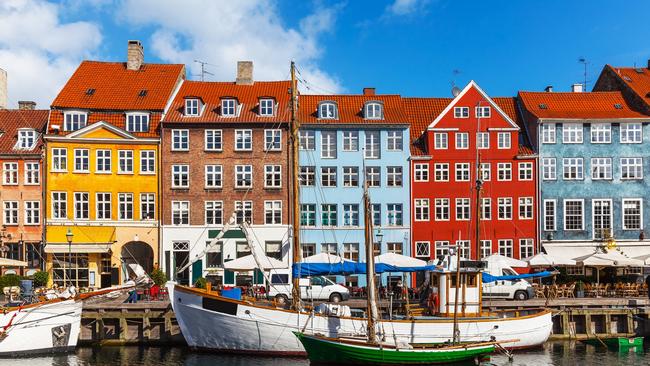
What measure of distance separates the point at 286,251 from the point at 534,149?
705 inches

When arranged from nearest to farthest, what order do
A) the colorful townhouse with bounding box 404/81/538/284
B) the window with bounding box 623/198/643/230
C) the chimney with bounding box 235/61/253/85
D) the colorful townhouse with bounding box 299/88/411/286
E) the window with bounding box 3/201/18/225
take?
the window with bounding box 3/201/18/225 < the colorful townhouse with bounding box 299/88/411/286 < the colorful townhouse with bounding box 404/81/538/284 < the window with bounding box 623/198/643/230 < the chimney with bounding box 235/61/253/85

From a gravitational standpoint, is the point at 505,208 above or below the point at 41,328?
above

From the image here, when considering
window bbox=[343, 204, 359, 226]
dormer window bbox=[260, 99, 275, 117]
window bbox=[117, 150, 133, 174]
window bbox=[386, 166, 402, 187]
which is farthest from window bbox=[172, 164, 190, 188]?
window bbox=[386, 166, 402, 187]

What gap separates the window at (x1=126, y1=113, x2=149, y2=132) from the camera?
2034 inches

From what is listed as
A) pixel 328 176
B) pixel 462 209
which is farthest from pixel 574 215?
pixel 328 176

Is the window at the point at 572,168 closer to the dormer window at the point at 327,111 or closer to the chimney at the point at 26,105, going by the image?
the dormer window at the point at 327,111

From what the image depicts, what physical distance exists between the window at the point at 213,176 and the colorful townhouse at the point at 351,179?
527 centimetres

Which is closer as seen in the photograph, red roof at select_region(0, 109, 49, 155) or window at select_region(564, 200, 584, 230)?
red roof at select_region(0, 109, 49, 155)

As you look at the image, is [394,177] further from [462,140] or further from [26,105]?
[26,105]

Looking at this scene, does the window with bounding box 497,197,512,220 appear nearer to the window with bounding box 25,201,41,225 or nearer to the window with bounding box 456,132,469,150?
the window with bounding box 456,132,469,150

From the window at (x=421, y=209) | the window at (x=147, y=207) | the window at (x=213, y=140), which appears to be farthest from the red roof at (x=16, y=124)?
the window at (x=421, y=209)

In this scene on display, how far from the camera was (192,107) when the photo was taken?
52.2 metres

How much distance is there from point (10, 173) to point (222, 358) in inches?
973

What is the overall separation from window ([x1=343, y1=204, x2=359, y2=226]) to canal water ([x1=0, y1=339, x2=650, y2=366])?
18.4 m
